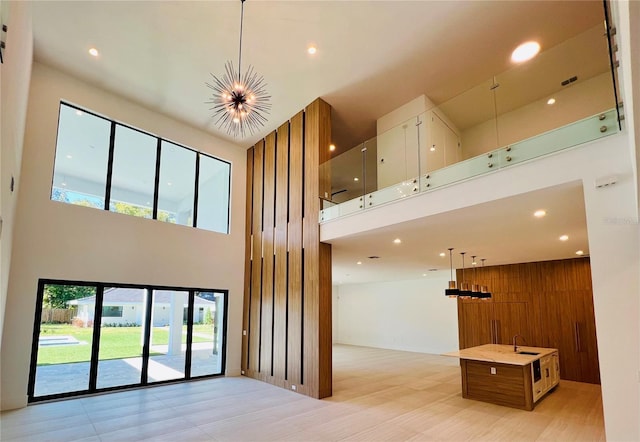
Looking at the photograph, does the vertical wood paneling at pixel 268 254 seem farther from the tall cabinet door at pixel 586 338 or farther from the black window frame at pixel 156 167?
the tall cabinet door at pixel 586 338

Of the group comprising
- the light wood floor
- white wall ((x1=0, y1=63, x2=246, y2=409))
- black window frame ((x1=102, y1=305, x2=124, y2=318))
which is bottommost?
the light wood floor

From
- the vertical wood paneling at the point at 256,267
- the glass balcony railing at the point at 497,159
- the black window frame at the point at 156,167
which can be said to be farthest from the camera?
the vertical wood paneling at the point at 256,267

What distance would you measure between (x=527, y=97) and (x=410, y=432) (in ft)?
16.0

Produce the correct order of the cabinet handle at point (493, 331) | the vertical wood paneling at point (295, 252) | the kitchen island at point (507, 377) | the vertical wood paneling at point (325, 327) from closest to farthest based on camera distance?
1. the kitchen island at point (507, 377)
2. the vertical wood paneling at point (325, 327)
3. the vertical wood paneling at point (295, 252)
4. the cabinet handle at point (493, 331)

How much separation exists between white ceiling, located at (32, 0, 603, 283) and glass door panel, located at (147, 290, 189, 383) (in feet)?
13.3

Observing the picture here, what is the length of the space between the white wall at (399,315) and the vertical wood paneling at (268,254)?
659 cm

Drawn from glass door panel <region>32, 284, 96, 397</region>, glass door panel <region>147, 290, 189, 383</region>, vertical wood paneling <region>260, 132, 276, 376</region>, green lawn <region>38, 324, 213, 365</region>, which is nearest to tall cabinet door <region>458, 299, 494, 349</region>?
vertical wood paneling <region>260, 132, 276, 376</region>

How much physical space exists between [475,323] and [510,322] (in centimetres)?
102

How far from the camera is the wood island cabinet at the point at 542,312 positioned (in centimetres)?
850

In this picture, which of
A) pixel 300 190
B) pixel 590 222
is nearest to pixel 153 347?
pixel 300 190

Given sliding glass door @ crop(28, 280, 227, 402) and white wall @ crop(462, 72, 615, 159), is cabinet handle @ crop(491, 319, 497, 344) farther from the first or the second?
sliding glass door @ crop(28, 280, 227, 402)

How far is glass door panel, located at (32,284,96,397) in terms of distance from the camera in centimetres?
628

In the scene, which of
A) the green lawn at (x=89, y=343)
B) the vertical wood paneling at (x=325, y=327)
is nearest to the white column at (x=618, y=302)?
the vertical wood paneling at (x=325, y=327)

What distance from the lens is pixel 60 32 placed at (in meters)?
5.85
